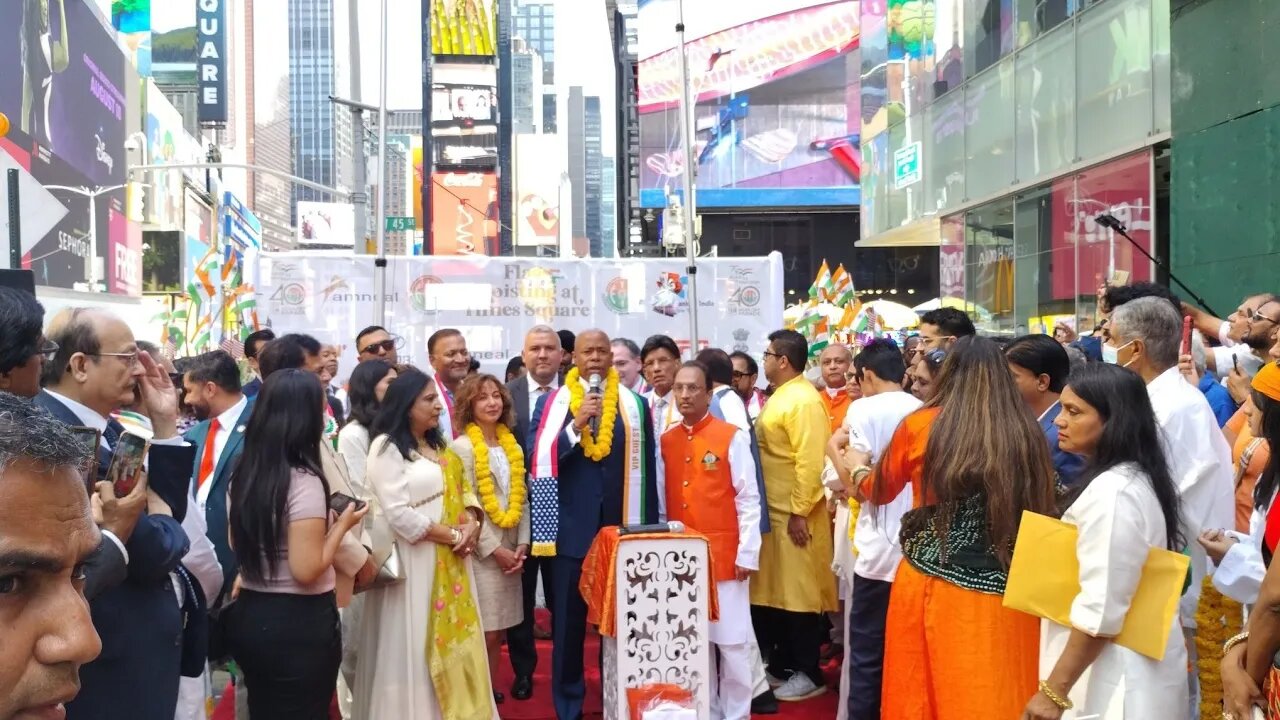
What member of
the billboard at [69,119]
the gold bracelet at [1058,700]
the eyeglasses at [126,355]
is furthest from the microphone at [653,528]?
the billboard at [69,119]

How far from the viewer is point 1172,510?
362 centimetres

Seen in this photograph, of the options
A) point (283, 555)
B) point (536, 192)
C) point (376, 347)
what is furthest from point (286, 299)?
point (536, 192)

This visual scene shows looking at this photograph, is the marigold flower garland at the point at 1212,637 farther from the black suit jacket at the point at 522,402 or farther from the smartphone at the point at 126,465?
the black suit jacket at the point at 522,402

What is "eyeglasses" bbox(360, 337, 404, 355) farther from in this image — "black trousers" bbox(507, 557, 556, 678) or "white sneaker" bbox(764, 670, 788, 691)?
"white sneaker" bbox(764, 670, 788, 691)

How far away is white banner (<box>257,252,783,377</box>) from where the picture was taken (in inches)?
476

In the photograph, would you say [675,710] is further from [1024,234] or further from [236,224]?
[236,224]

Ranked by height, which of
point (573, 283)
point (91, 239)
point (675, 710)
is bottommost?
point (675, 710)

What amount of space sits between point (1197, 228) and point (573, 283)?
19.2ft

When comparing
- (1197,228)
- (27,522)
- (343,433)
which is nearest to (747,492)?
(343,433)

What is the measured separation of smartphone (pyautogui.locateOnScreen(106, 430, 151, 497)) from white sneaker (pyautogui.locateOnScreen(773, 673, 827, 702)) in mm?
4598

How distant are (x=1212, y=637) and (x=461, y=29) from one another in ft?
255

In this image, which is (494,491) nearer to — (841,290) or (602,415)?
(602,415)

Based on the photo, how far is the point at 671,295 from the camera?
12.0m

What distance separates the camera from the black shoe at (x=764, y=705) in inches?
260
